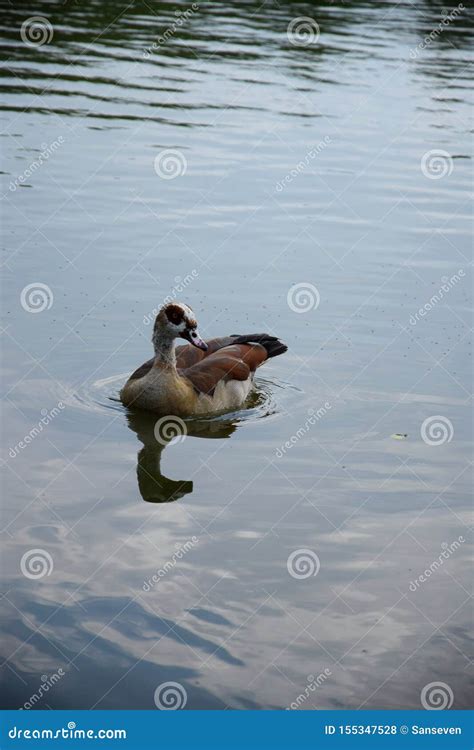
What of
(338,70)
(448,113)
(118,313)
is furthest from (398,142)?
(118,313)

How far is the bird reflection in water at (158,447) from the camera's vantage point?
1170 centimetres

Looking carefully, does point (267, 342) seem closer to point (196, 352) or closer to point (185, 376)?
point (196, 352)

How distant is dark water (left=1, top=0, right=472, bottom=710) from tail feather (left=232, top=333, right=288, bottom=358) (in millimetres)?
400

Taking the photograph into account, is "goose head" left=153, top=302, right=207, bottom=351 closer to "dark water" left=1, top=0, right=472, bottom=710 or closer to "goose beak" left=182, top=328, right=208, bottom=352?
"goose beak" left=182, top=328, right=208, bottom=352

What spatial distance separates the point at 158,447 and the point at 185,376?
134 cm

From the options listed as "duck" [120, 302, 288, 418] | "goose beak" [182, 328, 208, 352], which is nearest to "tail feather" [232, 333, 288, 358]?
"duck" [120, 302, 288, 418]

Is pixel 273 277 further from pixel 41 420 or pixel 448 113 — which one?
pixel 448 113

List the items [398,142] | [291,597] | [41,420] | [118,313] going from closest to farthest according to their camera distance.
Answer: [291,597], [41,420], [118,313], [398,142]

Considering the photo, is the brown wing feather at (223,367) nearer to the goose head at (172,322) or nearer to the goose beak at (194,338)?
the goose beak at (194,338)

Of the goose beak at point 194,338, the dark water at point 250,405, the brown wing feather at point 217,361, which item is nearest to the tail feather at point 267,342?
the brown wing feather at point 217,361

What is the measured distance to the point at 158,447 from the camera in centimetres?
1284

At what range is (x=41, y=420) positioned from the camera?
13016mm

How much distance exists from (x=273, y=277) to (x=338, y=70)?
15705 mm

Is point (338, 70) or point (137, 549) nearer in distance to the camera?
point (137, 549)
